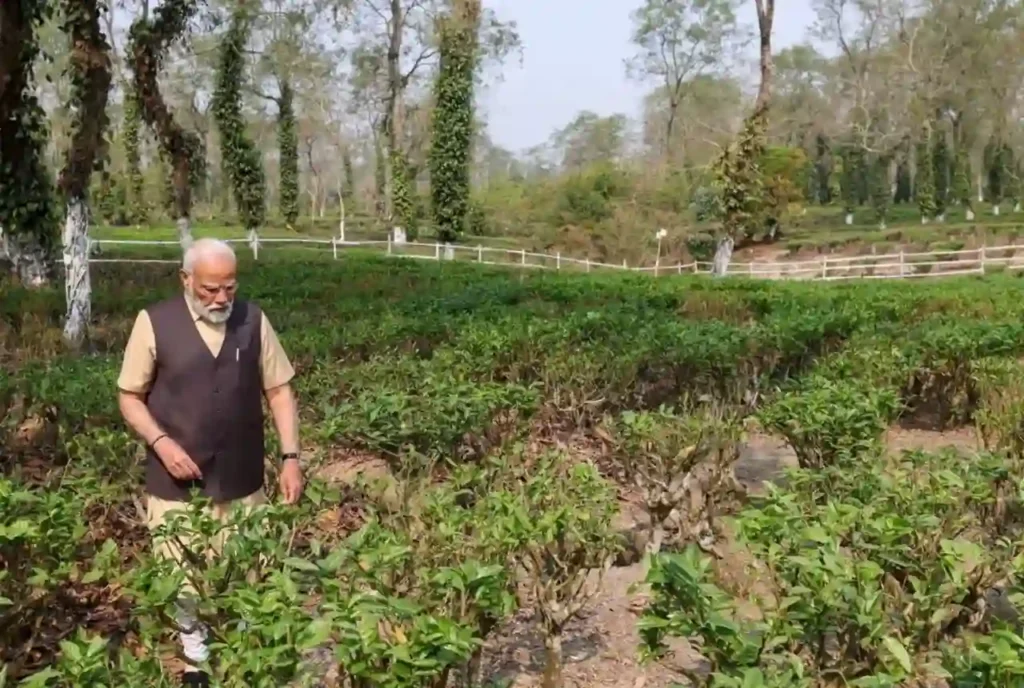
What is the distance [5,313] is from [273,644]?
29.8 feet

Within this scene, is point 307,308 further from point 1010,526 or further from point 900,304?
point 1010,526

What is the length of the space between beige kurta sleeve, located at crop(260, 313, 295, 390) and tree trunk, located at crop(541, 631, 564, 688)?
1.29 m

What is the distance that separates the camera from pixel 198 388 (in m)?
3.14

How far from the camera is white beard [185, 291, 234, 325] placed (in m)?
3.09

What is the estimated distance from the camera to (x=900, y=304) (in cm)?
1069

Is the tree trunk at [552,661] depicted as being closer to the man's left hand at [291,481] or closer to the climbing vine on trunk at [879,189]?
the man's left hand at [291,481]

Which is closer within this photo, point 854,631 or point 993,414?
point 854,631

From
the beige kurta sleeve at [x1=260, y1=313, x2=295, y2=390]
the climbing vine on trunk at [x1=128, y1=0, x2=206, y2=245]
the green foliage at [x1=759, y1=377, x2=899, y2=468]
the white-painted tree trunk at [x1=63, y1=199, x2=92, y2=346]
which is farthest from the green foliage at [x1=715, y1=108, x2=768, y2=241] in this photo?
the beige kurta sleeve at [x1=260, y1=313, x2=295, y2=390]

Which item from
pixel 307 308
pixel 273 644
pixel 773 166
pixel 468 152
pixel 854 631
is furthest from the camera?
pixel 773 166

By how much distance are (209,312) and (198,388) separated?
26cm

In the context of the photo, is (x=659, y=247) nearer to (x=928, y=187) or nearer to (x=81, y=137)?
(x=928, y=187)

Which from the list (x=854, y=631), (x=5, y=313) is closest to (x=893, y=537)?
(x=854, y=631)

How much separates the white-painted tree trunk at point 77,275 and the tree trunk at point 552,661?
7.06 metres

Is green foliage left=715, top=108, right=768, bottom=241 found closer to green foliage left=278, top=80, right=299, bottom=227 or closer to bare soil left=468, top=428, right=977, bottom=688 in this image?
bare soil left=468, top=428, right=977, bottom=688
